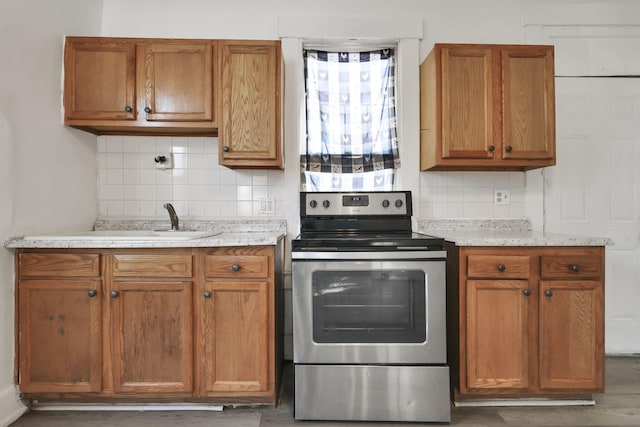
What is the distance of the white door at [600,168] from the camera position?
2.66 meters

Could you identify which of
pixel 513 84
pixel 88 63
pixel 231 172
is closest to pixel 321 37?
pixel 231 172

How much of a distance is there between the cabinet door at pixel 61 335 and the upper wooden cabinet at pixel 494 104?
6.96ft

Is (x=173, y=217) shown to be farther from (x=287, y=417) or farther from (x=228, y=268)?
(x=287, y=417)

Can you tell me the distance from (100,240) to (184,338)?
642 millimetres

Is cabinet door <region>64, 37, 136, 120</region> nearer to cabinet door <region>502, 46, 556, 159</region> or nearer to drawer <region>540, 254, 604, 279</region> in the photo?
cabinet door <region>502, 46, 556, 159</region>

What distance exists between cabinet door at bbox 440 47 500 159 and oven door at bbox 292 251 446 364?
80 cm

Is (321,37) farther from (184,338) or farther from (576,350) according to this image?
(576,350)

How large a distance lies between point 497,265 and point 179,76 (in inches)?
82.0

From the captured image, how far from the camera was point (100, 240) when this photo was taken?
1878mm

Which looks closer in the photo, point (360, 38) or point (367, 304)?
point (367, 304)

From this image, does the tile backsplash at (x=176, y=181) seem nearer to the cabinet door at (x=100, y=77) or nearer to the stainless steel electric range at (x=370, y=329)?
the cabinet door at (x=100, y=77)

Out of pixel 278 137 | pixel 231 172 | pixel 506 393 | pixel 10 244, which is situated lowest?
pixel 506 393

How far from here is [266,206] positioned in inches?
103

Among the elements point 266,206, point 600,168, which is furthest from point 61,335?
point 600,168
